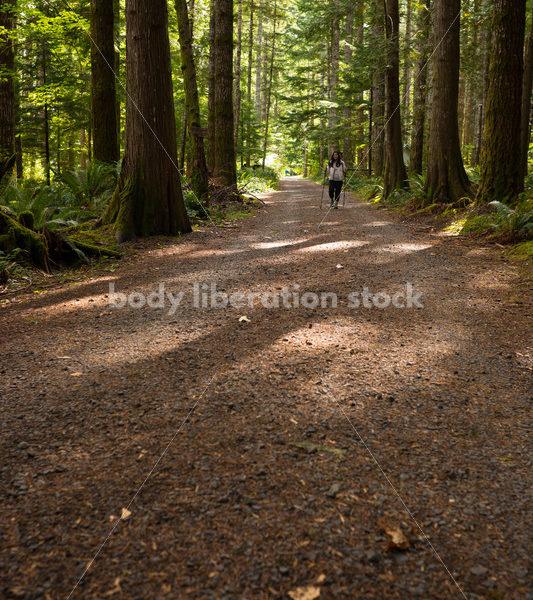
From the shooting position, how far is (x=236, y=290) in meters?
5.81

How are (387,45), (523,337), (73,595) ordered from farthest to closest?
(387,45)
(523,337)
(73,595)

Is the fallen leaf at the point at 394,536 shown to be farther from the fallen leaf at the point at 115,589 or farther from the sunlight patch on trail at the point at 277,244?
the sunlight patch on trail at the point at 277,244

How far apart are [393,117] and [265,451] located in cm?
1679

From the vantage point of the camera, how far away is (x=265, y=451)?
2.54 m

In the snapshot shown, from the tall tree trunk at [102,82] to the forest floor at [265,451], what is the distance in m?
7.85

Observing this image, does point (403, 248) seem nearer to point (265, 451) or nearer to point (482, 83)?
point (265, 451)

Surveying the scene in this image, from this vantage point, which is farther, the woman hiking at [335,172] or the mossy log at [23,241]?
the woman hiking at [335,172]

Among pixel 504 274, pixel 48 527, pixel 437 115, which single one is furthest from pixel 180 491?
pixel 437 115

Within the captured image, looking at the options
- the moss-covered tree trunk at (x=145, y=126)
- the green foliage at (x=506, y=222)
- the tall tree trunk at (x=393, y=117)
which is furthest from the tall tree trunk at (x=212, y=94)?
the green foliage at (x=506, y=222)

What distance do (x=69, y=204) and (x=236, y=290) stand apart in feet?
20.7

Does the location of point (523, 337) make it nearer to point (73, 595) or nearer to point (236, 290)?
point (236, 290)

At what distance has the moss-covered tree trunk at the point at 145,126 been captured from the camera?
855cm

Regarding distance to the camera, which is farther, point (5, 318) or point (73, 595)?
point (5, 318)

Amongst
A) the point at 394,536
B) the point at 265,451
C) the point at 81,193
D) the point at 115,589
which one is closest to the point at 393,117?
the point at 81,193
